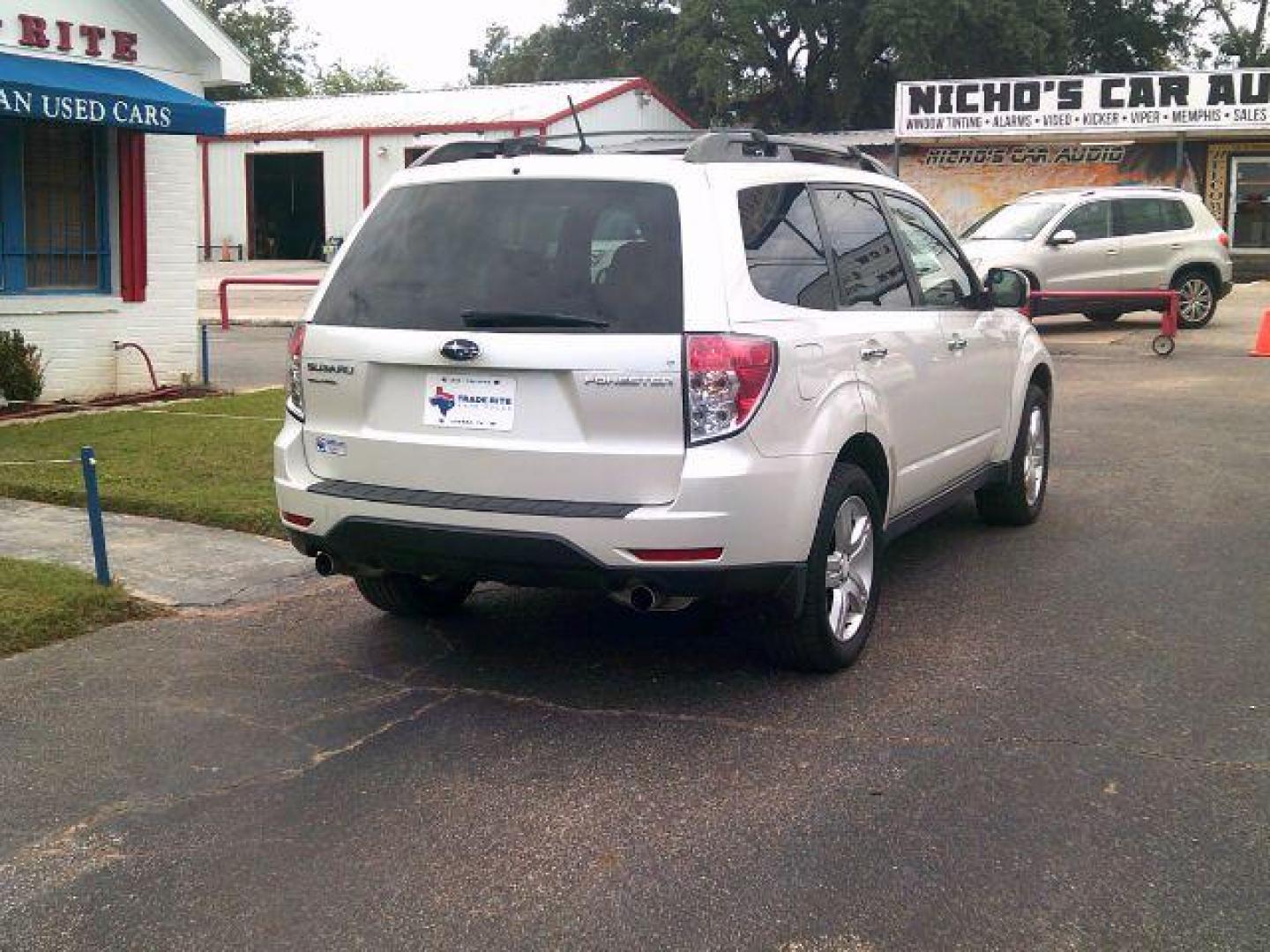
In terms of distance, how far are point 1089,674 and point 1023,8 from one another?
39154 millimetres

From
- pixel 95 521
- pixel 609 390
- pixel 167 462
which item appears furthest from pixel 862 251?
pixel 167 462

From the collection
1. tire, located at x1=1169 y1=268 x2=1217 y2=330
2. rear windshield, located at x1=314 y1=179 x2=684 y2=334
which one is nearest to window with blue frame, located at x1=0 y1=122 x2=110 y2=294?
rear windshield, located at x1=314 y1=179 x2=684 y2=334

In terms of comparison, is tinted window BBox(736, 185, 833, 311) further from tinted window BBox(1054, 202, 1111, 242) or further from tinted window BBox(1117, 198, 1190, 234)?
tinted window BBox(1117, 198, 1190, 234)

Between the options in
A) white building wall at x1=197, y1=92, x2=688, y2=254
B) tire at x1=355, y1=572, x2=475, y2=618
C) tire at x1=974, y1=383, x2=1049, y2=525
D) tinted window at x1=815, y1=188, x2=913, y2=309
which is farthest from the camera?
white building wall at x1=197, y1=92, x2=688, y2=254

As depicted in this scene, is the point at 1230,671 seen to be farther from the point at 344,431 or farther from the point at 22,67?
the point at 22,67

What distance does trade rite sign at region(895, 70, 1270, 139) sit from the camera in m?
27.2

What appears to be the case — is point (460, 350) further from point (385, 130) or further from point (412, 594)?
point (385, 130)

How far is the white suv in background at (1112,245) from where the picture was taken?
1806 cm

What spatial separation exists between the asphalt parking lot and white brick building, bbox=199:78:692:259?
3074 centimetres

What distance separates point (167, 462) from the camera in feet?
29.6

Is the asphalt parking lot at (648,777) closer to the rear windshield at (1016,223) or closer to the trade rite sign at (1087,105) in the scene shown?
the rear windshield at (1016,223)

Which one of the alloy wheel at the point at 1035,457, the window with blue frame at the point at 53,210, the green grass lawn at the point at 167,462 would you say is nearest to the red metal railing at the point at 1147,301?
the alloy wheel at the point at 1035,457

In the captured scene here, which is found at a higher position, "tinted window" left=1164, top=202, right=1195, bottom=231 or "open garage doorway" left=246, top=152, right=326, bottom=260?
"open garage doorway" left=246, top=152, right=326, bottom=260

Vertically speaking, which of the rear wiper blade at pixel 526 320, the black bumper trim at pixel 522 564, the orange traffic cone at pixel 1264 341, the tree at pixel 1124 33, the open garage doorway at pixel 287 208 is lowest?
the black bumper trim at pixel 522 564
